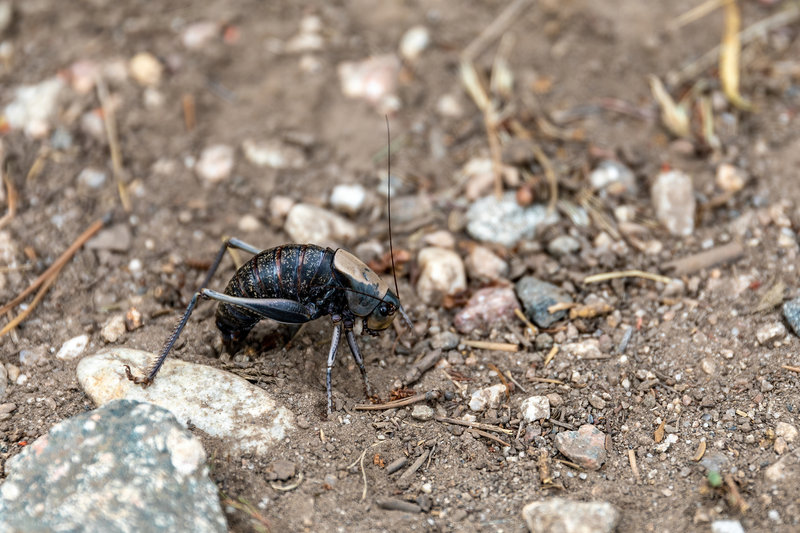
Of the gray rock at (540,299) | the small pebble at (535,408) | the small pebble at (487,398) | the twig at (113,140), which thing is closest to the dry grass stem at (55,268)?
the twig at (113,140)

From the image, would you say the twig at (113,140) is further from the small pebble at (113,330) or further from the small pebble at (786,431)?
the small pebble at (786,431)

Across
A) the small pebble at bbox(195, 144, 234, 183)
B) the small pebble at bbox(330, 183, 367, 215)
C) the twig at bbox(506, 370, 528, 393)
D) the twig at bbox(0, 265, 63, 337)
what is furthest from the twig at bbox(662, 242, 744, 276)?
the twig at bbox(0, 265, 63, 337)

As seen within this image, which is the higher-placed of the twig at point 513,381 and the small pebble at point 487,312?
the small pebble at point 487,312

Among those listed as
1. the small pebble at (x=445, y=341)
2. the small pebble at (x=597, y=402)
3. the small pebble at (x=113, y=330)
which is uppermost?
the small pebble at (x=113, y=330)

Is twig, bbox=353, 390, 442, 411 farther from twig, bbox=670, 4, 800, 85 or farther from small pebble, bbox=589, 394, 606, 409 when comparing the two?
twig, bbox=670, 4, 800, 85

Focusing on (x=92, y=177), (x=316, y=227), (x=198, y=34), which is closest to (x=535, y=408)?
(x=316, y=227)
